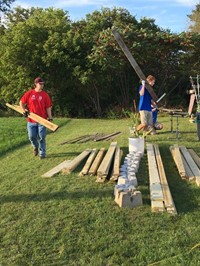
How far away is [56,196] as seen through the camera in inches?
210

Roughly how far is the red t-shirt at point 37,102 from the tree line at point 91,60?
9.89 metres

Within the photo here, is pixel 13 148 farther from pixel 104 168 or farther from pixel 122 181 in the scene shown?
pixel 122 181

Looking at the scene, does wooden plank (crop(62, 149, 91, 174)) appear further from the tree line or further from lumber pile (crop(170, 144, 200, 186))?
the tree line

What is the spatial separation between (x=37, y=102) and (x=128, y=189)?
3.87 metres

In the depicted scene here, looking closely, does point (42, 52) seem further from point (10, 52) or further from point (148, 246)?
point (148, 246)

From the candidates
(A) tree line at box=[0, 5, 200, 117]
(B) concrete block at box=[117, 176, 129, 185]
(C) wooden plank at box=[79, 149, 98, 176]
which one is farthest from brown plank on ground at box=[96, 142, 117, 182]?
(A) tree line at box=[0, 5, 200, 117]

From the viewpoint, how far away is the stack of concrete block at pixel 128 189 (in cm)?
475

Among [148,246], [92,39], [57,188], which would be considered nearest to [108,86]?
[92,39]

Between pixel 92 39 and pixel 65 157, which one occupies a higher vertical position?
pixel 92 39

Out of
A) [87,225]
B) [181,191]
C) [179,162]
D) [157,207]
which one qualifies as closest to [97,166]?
[179,162]

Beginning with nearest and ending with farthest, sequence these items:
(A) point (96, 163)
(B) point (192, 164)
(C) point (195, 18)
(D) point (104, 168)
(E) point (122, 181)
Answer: (E) point (122, 181) → (D) point (104, 168) → (B) point (192, 164) → (A) point (96, 163) → (C) point (195, 18)

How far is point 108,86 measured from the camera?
2111cm

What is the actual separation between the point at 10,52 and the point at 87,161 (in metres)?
14.7

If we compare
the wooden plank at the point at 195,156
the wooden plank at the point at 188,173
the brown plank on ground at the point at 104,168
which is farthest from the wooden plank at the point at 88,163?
the wooden plank at the point at 195,156
